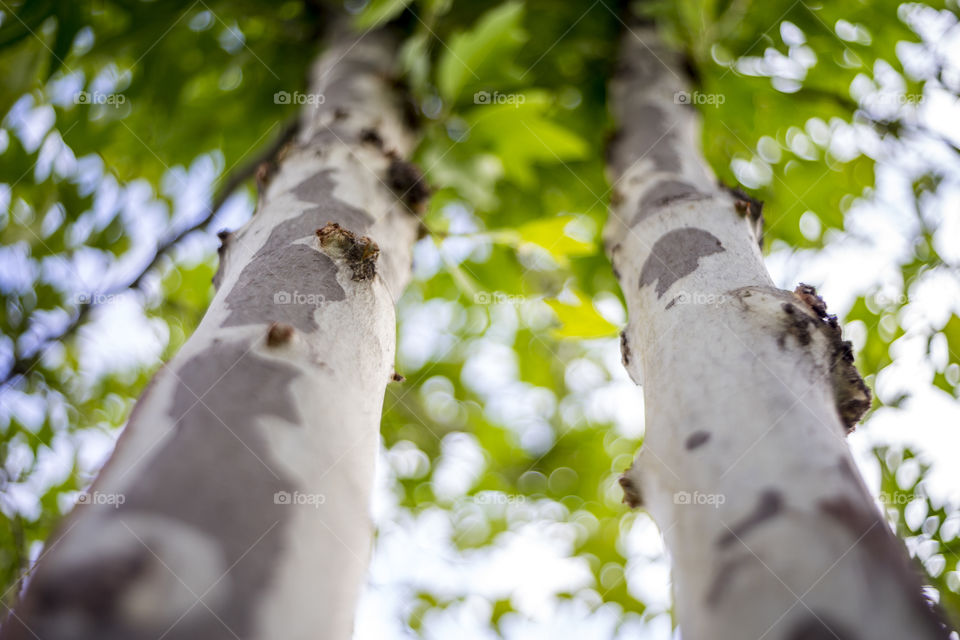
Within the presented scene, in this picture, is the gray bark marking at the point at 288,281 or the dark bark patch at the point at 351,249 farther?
the dark bark patch at the point at 351,249

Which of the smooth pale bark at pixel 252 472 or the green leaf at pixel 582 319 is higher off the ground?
the green leaf at pixel 582 319

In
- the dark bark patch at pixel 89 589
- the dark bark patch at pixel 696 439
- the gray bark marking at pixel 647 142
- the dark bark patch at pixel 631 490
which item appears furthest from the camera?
the gray bark marking at pixel 647 142

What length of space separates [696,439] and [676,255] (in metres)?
0.34

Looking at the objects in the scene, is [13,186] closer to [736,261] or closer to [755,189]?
[736,261]

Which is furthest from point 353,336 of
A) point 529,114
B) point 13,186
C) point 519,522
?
point 519,522

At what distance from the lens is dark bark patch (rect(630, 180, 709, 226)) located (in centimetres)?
104

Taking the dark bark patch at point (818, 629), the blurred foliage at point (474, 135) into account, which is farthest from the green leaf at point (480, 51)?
the dark bark patch at point (818, 629)

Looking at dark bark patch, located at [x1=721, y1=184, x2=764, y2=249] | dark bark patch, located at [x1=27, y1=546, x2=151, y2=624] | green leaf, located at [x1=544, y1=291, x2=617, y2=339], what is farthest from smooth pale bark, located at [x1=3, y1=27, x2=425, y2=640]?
dark bark patch, located at [x1=721, y1=184, x2=764, y2=249]

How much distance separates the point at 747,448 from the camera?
2.03ft

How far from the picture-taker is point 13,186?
1.93 metres

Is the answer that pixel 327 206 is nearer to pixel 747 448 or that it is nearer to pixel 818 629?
pixel 747 448

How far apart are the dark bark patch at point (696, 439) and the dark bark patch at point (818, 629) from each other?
19 cm

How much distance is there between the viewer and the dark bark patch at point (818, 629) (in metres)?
0.48

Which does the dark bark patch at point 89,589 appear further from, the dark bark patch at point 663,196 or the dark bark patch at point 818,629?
the dark bark patch at point 663,196
